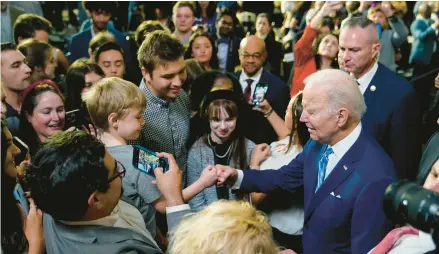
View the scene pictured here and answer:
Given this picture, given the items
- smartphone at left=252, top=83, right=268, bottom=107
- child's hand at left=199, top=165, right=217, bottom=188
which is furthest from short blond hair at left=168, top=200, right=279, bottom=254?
smartphone at left=252, top=83, right=268, bottom=107

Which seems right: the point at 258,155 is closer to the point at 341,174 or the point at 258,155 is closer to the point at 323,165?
the point at 323,165

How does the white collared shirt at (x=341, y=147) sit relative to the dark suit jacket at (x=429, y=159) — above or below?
above

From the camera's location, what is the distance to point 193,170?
111 inches

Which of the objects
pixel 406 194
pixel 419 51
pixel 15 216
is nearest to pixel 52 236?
pixel 15 216

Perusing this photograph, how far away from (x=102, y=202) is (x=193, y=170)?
1.23 metres

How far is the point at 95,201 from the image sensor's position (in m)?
1.59

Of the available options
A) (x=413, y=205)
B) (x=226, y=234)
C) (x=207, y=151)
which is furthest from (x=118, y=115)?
(x=413, y=205)

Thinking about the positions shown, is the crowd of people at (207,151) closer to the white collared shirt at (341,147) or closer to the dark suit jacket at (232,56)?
the white collared shirt at (341,147)

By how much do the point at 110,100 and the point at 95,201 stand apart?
84 cm

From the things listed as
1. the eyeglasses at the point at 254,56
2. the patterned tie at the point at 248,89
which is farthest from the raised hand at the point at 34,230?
the eyeglasses at the point at 254,56

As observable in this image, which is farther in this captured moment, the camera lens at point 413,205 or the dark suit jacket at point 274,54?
the dark suit jacket at point 274,54

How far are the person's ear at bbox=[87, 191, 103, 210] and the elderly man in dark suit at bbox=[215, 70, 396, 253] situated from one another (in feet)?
3.24

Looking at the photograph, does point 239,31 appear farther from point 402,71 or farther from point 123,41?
point 402,71

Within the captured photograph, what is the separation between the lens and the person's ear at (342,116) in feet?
7.11
